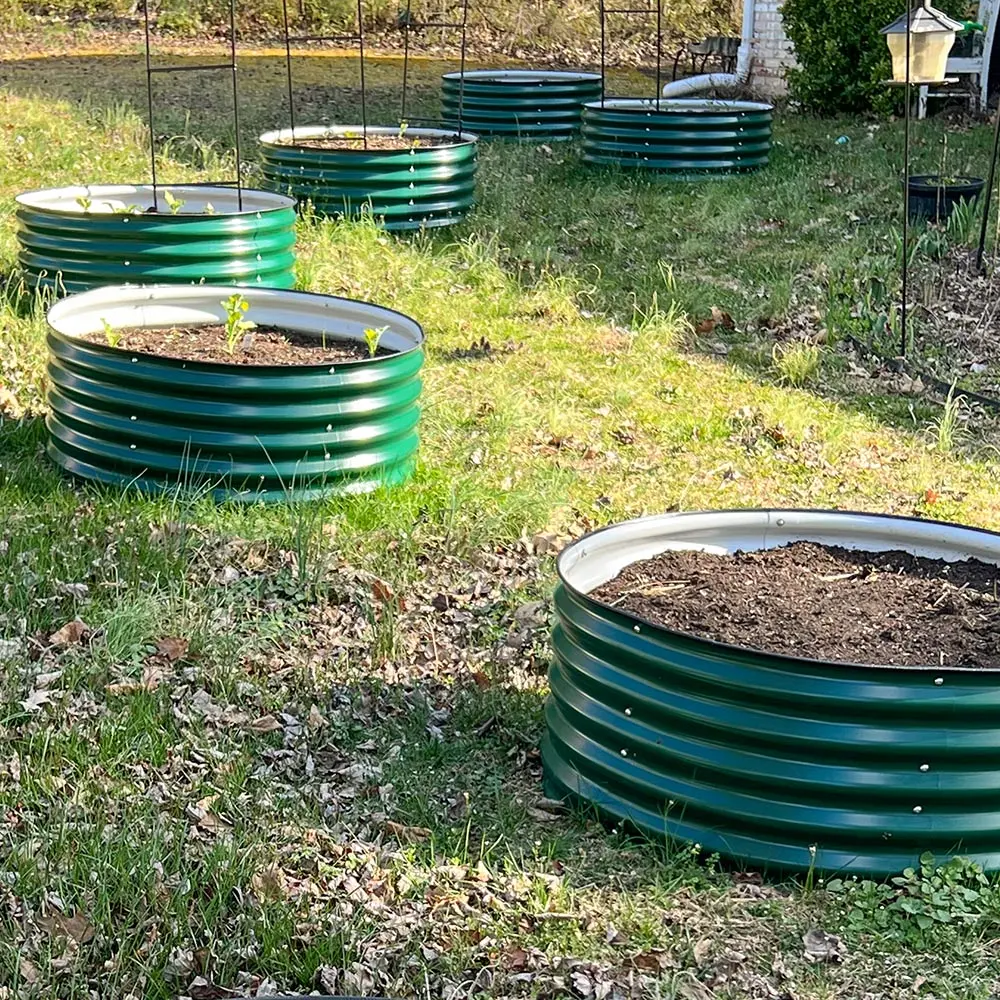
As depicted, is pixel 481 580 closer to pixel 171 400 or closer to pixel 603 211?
pixel 171 400

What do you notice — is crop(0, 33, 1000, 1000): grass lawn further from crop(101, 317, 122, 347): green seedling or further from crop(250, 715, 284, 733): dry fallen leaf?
crop(101, 317, 122, 347): green seedling

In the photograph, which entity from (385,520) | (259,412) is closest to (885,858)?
(385,520)

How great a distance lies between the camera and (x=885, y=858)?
3.62 meters

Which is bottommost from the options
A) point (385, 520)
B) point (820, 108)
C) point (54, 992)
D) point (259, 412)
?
point (54, 992)

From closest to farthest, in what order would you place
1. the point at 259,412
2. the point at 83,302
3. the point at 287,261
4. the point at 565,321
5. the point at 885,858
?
the point at 885,858, the point at 259,412, the point at 83,302, the point at 287,261, the point at 565,321

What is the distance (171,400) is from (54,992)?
2.82 meters

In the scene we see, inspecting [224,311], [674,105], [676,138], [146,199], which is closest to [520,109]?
[674,105]

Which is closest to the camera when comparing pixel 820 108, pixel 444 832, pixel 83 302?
pixel 444 832

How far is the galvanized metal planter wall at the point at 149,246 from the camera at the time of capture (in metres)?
7.41

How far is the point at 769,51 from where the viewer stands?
1830cm

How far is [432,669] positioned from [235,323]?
2100mm

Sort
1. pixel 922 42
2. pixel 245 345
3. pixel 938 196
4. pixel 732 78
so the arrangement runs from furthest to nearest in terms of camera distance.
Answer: pixel 732 78 → pixel 938 196 → pixel 922 42 → pixel 245 345

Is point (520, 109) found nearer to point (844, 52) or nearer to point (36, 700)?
point (844, 52)

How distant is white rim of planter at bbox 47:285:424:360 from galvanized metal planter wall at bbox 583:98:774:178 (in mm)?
6548
